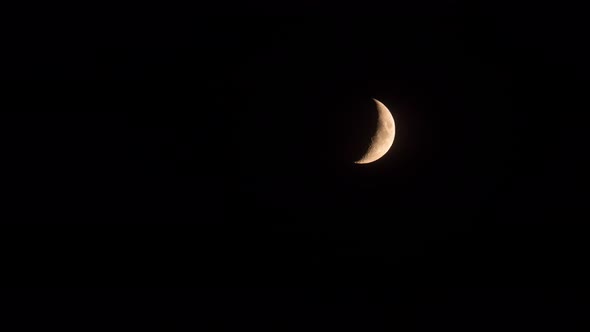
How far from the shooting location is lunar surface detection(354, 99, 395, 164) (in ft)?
10.5

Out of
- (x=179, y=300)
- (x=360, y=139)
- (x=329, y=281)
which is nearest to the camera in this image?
(x=360, y=139)

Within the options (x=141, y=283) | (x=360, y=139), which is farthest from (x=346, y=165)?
(x=141, y=283)

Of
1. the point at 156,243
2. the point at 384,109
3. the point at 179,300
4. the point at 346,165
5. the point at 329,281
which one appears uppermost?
the point at 384,109

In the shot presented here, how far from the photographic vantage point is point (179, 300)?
11.1 ft

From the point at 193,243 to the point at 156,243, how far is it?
37 cm

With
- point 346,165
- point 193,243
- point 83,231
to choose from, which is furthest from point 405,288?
point 83,231

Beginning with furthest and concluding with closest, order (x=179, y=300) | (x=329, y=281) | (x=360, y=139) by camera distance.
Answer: (x=329, y=281), (x=179, y=300), (x=360, y=139)

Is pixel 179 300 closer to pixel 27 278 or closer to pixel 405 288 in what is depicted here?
pixel 27 278

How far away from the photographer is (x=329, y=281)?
360cm

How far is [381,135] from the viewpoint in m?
3.24

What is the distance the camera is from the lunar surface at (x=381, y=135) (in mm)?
3207

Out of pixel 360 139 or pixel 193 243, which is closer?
pixel 360 139

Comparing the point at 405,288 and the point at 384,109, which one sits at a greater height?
the point at 384,109

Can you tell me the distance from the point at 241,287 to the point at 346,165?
1.62 m
